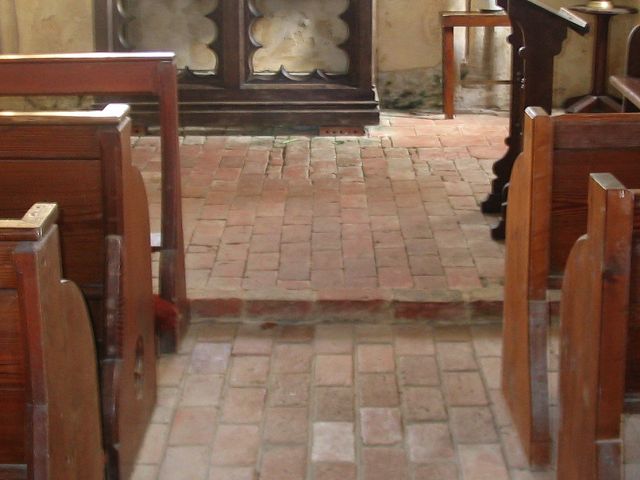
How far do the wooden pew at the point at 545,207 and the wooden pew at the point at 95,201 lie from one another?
0.97 meters

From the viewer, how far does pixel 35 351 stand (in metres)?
1.68

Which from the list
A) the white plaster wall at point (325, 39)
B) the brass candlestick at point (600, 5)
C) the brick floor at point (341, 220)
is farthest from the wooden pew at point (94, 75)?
the brass candlestick at point (600, 5)

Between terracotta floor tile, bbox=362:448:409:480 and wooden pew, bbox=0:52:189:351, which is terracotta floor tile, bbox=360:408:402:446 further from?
wooden pew, bbox=0:52:189:351

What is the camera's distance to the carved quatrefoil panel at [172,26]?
5934 millimetres

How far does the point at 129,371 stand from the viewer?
2510mm

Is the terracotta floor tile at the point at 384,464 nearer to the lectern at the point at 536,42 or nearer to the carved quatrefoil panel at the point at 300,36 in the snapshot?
the lectern at the point at 536,42

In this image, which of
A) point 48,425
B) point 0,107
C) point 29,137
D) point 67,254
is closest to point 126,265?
point 67,254

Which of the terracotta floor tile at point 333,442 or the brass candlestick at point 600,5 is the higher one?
the brass candlestick at point 600,5

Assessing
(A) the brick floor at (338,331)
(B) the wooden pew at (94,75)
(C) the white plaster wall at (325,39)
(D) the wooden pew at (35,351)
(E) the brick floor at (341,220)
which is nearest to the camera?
(D) the wooden pew at (35,351)

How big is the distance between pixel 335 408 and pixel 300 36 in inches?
144

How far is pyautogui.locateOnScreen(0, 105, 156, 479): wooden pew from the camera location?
2365mm

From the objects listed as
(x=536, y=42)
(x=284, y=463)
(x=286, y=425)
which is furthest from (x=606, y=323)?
(x=536, y=42)

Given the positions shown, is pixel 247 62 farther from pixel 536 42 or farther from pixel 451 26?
pixel 536 42

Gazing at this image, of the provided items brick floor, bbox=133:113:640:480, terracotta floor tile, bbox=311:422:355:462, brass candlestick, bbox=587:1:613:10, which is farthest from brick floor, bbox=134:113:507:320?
brass candlestick, bbox=587:1:613:10
